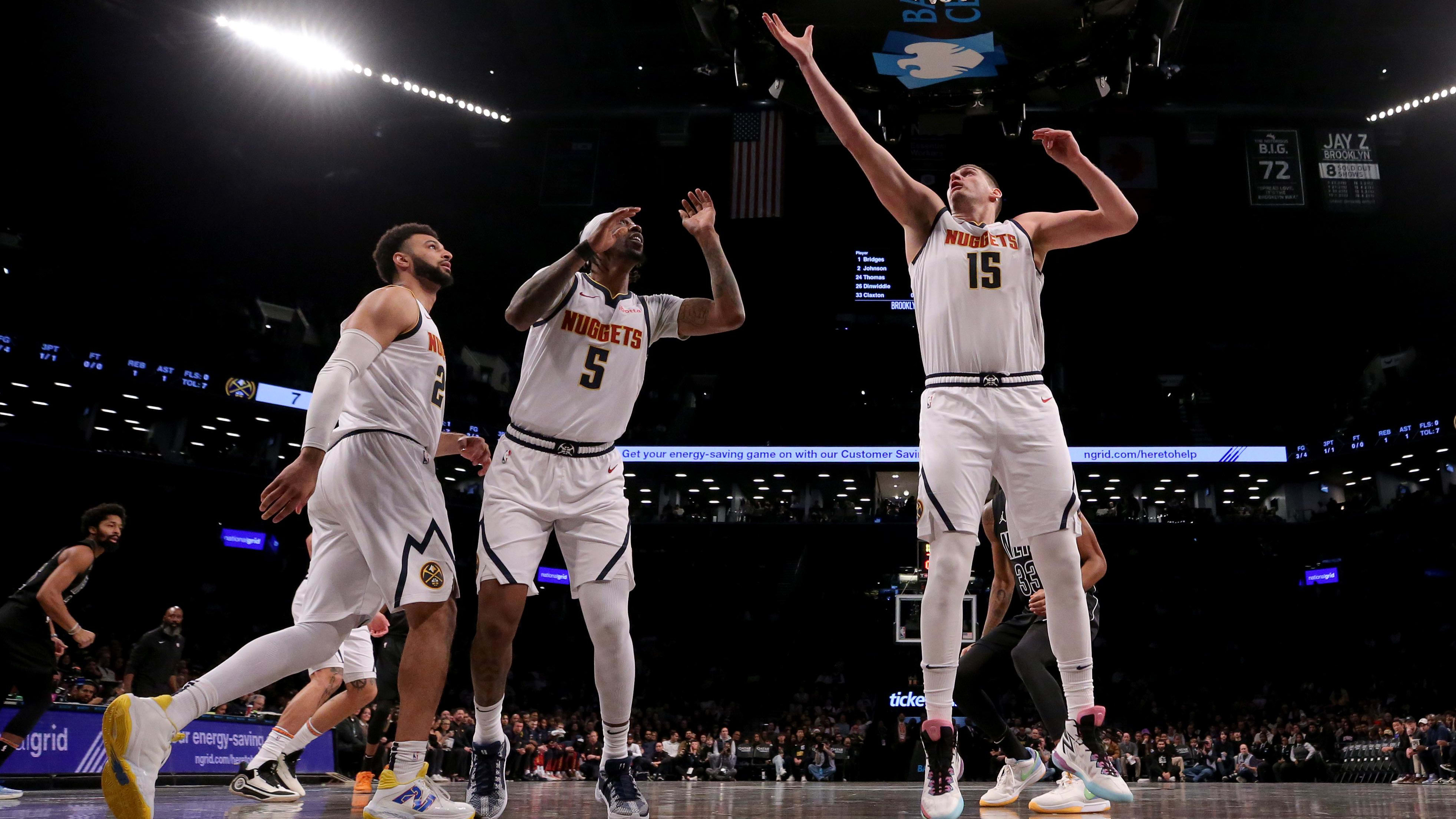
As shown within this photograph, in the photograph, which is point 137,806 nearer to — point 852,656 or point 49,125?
point 49,125

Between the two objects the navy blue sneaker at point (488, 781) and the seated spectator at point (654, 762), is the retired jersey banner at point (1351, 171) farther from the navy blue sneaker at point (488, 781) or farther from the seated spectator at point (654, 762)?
the navy blue sneaker at point (488, 781)

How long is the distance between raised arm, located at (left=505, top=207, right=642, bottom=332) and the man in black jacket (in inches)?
297

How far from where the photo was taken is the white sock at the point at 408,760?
3.62m

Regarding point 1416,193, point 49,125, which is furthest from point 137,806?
point 1416,193

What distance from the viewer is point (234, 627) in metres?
25.4

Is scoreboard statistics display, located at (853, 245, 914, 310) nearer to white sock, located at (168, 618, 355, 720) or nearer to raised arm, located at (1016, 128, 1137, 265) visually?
raised arm, located at (1016, 128, 1137, 265)

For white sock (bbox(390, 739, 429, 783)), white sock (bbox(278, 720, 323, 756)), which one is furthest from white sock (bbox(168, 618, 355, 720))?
white sock (bbox(278, 720, 323, 756))

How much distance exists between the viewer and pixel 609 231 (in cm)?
432

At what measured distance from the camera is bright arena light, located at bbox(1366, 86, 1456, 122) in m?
20.9

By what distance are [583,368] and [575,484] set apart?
19.5 inches

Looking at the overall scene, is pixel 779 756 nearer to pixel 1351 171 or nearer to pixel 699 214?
pixel 1351 171

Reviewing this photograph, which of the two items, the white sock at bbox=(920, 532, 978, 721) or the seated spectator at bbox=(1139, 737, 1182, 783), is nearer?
the white sock at bbox=(920, 532, 978, 721)

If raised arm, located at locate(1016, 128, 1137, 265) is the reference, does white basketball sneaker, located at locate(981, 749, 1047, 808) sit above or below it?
below

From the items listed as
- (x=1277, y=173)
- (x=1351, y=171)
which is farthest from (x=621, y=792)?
(x=1351, y=171)
